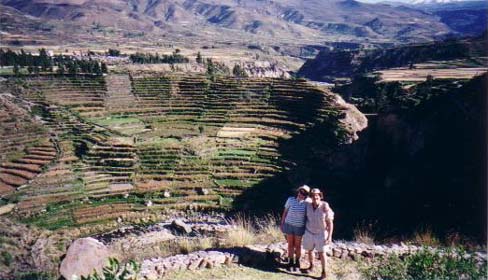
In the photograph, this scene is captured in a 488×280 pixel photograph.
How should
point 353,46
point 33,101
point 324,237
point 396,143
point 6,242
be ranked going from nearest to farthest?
point 324,237
point 6,242
point 396,143
point 33,101
point 353,46

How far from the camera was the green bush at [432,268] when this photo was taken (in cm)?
676

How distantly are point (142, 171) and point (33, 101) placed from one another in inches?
804

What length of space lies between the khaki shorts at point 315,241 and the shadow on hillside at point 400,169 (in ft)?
56.0

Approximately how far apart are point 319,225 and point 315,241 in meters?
0.31

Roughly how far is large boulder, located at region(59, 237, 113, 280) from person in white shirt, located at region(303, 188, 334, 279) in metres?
3.95

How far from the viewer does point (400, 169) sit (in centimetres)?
3488

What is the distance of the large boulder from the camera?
802 centimetres

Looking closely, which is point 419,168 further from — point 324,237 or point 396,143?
point 324,237

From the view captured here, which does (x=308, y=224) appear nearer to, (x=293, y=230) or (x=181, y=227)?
(x=293, y=230)

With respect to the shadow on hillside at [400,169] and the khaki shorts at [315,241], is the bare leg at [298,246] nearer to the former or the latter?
the khaki shorts at [315,241]

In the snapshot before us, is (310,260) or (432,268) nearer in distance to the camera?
(432,268)

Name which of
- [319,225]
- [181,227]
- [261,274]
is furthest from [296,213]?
[181,227]

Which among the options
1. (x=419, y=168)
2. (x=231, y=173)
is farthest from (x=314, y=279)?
(x=231, y=173)

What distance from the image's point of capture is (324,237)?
786 centimetres
